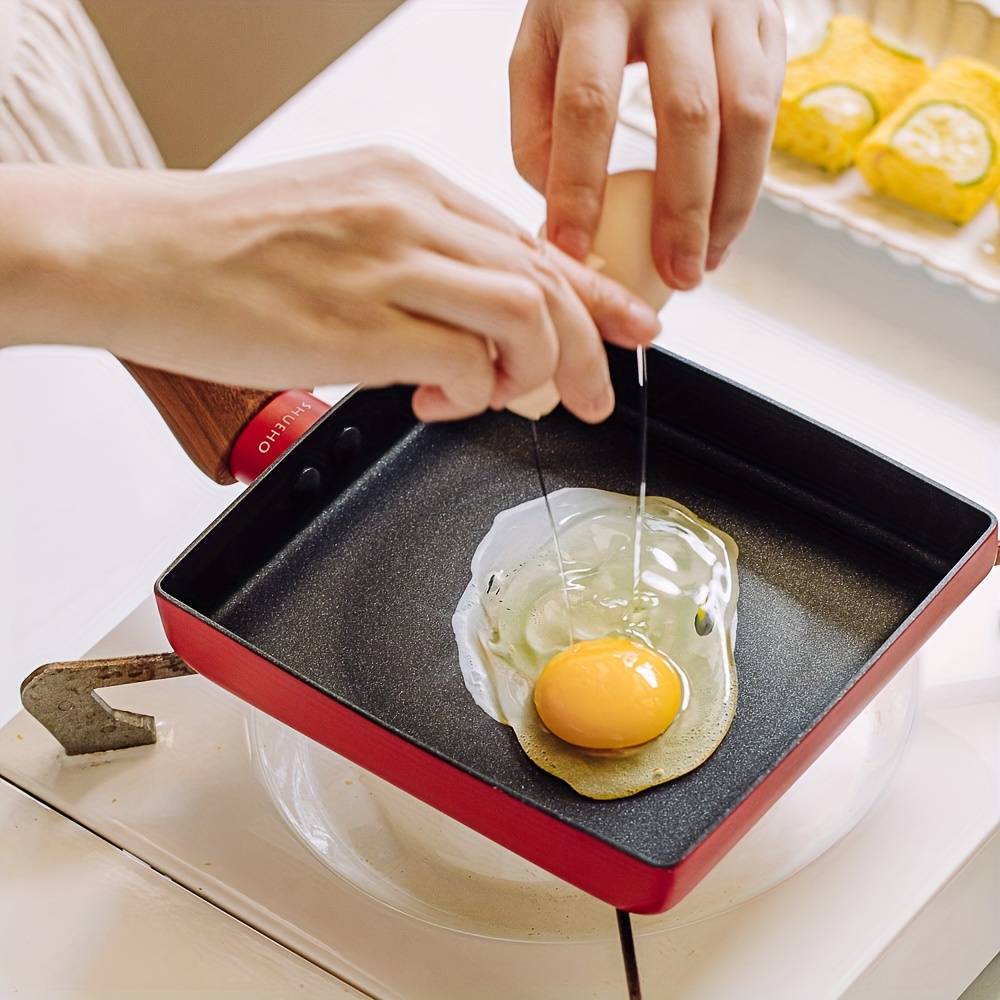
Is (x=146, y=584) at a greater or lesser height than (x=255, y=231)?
lesser

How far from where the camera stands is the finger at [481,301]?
0.56m

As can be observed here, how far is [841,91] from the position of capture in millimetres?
1195

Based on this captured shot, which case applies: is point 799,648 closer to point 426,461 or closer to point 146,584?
point 426,461

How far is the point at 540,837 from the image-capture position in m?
0.67

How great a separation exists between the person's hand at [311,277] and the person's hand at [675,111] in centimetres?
15

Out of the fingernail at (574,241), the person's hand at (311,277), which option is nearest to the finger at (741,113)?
the fingernail at (574,241)

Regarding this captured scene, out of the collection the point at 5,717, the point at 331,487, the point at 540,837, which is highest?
the point at 540,837

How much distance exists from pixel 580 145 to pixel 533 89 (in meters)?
0.11

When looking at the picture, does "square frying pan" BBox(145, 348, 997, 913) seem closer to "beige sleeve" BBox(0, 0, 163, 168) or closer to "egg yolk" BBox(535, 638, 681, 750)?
"egg yolk" BBox(535, 638, 681, 750)

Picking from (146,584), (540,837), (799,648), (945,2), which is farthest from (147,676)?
(945,2)

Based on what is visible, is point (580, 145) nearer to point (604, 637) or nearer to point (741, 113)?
point (741, 113)

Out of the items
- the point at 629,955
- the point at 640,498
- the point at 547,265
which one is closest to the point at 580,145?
the point at 547,265

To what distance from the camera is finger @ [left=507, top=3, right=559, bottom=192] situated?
81 centimetres

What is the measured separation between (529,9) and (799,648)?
1.52 ft
